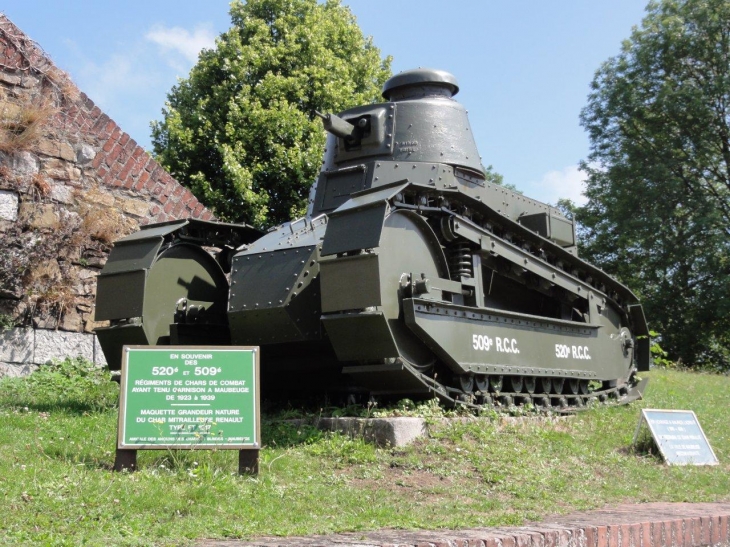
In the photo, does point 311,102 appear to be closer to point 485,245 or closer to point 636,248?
point 636,248

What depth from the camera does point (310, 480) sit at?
6266 mm

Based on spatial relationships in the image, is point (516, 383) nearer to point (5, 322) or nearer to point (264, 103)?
point (5, 322)

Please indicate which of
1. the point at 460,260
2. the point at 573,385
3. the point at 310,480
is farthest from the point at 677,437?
the point at 310,480

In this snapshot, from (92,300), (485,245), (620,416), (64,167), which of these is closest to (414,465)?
(485,245)

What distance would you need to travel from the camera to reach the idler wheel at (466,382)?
27.7 feet

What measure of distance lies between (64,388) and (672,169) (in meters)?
22.4

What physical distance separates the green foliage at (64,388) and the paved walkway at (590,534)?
5.13 m

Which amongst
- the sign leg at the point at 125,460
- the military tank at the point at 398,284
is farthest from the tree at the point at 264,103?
the sign leg at the point at 125,460

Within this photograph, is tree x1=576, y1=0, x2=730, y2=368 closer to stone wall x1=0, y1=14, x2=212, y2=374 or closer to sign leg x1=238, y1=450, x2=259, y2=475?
stone wall x1=0, y1=14, x2=212, y2=374

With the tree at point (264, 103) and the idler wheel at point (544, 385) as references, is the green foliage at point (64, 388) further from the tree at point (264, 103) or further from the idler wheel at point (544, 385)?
the tree at point (264, 103)

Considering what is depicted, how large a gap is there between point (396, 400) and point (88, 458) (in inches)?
120

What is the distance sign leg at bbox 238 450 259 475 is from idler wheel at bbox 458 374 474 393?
2.88m

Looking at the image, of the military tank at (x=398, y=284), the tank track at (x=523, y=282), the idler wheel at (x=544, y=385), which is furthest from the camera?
the idler wheel at (x=544, y=385)

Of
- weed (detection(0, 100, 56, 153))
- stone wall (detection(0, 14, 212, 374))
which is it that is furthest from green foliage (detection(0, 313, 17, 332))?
weed (detection(0, 100, 56, 153))
